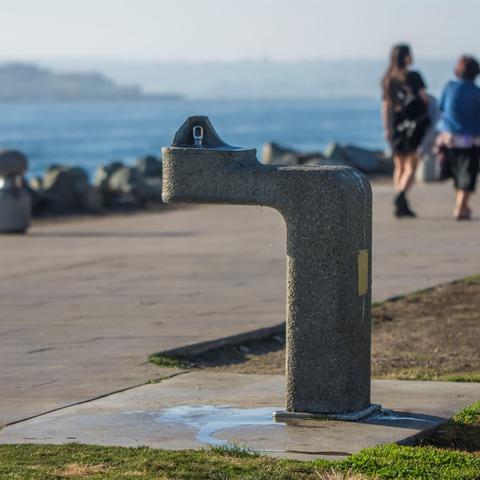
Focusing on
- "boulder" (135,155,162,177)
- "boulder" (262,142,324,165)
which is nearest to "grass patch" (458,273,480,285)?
"boulder" (262,142,324,165)

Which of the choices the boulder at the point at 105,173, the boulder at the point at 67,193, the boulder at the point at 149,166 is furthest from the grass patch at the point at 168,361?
the boulder at the point at 149,166

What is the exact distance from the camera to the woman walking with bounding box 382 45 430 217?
16.5m

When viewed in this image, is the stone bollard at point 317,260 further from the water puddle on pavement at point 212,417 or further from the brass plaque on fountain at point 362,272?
the water puddle on pavement at point 212,417

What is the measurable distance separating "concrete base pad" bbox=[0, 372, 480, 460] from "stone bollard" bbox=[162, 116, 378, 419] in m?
0.15

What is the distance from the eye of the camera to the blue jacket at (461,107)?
51.9 feet

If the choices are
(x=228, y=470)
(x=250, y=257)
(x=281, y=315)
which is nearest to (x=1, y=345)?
(x=281, y=315)

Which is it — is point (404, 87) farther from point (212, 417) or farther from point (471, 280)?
point (212, 417)

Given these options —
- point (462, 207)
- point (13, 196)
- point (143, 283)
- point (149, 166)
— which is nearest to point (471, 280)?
point (143, 283)

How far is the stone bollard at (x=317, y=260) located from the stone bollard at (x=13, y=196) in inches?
388

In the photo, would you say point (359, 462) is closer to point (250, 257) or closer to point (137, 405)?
point (137, 405)

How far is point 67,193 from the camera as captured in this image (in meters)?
21.5

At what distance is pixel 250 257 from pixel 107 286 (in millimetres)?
2203

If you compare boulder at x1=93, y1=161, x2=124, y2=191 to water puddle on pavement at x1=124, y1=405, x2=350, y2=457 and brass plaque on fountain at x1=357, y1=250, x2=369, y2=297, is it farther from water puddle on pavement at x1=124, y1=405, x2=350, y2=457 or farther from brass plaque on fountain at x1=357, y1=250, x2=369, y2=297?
brass plaque on fountain at x1=357, y1=250, x2=369, y2=297

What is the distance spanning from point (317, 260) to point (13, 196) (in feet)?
33.8
